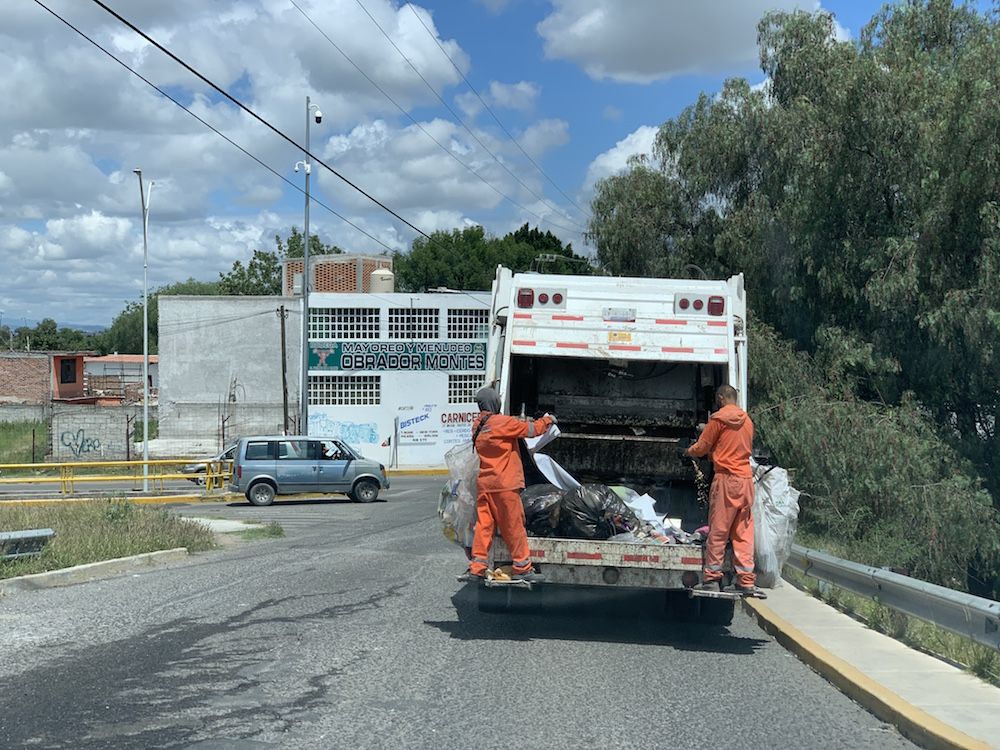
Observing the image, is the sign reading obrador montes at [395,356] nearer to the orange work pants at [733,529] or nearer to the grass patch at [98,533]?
the grass patch at [98,533]

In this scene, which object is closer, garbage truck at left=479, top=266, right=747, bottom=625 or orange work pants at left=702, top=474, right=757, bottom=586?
orange work pants at left=702, top=474, right=757, bottom=586

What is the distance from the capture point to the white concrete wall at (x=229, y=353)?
150 ft

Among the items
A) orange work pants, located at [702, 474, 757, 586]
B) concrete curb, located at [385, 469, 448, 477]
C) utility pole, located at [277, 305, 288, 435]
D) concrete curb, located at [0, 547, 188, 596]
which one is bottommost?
concrete curb, located at [385, 469, 448, 477]

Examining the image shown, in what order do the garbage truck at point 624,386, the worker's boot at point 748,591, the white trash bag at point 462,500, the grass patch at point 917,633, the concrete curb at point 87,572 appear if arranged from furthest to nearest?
the concrete curb at point 87,572 → the white trash bag at point 462,500 → the garbage truck at point 624,386 → the worker's boot at point 748,591 → the grass patch at point 917,633

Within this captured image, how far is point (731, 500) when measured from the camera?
847 cm

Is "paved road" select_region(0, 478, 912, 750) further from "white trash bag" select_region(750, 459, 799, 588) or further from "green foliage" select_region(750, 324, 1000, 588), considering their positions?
"green foliage" select_region(750, 324, 1000, 588)

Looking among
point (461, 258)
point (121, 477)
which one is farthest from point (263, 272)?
point (121, 477)

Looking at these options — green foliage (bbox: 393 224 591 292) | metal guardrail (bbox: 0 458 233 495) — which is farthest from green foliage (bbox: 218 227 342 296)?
metal guardrail (bbox: 0 458 233 495)

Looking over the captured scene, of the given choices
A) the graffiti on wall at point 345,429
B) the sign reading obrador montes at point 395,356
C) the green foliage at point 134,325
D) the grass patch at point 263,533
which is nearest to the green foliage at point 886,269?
the grass patch at point 263,533

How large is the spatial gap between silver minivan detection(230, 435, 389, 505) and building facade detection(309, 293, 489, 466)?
56.7 ft

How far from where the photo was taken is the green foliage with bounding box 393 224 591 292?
77.3 m

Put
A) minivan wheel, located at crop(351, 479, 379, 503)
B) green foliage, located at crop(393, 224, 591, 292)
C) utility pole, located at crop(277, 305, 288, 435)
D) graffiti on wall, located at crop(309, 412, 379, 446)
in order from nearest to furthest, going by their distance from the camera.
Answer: minivan wheel, located at crop(351, 479, 379, 503) < utility pole, located at crop(277, 305, 288, 435) < graffiti on wall, located at crop(309, 412, 379, 446) < green foliage, located at crop(393, 224, 591, 292)

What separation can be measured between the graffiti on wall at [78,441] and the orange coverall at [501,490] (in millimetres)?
38916

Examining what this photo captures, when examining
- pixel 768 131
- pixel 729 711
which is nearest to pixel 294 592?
pixel 729 711
